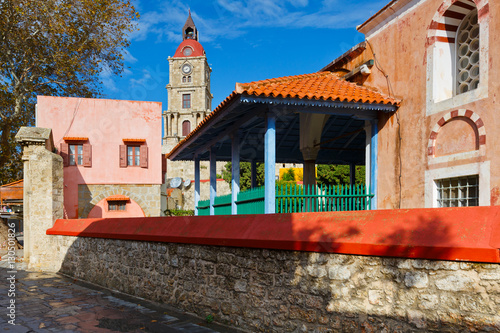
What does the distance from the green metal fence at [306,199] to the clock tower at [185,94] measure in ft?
177

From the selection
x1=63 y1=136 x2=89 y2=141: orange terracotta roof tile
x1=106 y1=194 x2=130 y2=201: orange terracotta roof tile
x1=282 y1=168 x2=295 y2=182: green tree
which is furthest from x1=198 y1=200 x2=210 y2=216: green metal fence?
x1=282 y1=168 x2=295 y2=182: green tree

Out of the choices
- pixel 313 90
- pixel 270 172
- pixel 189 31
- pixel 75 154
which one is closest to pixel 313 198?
pixel 270 172

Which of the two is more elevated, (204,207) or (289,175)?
(289,175)

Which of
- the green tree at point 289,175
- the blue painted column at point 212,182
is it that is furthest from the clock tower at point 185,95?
the blue painted column at point 212,182

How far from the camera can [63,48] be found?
2261 cm

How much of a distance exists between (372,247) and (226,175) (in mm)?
42594

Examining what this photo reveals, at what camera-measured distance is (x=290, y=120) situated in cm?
1227

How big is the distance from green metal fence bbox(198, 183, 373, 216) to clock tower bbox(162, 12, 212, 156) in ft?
177

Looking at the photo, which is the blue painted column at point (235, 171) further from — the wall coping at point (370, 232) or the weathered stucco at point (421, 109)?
the weathered stucco at point (421, 109)

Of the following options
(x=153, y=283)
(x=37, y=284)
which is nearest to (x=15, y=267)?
(x=37, y=284)

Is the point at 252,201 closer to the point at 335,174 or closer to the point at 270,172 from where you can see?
the point at 270,172

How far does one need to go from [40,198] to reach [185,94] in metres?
52.5

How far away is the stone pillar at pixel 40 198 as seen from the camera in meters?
13.2

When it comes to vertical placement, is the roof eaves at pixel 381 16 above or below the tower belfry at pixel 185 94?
below
